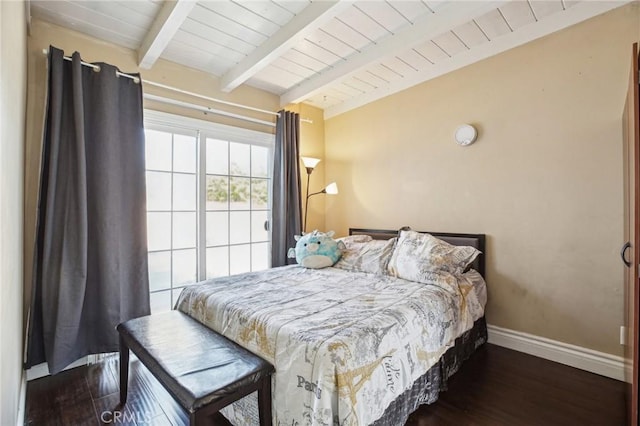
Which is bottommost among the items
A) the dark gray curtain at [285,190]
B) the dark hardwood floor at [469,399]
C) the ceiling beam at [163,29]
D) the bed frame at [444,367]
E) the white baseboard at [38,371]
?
the dark hardwood floor at [469,399]

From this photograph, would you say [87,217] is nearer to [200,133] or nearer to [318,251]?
[200,133]

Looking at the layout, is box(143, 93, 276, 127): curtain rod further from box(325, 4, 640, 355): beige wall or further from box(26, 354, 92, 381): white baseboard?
box(26, 354, 92, 381): white baseboard

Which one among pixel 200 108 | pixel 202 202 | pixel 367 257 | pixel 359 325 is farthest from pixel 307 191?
pixel 359 325

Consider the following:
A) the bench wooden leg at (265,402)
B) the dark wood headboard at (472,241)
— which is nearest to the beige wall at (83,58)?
the bench wooden leg at (265,402)

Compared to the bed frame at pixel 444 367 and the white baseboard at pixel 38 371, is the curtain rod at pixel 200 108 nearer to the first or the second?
the bed frame at pixel 444 367

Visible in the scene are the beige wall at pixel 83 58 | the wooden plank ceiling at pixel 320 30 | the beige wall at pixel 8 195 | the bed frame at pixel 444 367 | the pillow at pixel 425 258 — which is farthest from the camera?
the pillow at pixel 425 258

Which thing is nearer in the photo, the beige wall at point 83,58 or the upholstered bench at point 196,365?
the upholstered bench at point 196,365

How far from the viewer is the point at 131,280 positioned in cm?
244

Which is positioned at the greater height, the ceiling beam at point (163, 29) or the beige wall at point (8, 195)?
the ceiling beam at point (163, 29)

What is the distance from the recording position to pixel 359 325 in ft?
4.75

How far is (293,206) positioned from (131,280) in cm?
172

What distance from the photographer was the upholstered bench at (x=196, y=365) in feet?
3.85

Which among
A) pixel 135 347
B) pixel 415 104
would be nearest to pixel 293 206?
pixel 415 104

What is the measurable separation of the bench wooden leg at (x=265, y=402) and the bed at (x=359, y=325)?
0.04m
